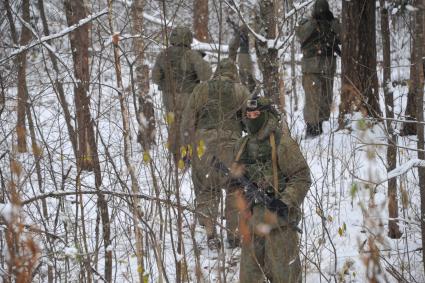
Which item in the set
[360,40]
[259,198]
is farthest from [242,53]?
[259,198]

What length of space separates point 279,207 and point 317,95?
490 cm

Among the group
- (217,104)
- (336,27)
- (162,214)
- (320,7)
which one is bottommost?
(162,214)

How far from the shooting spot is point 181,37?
7234mm

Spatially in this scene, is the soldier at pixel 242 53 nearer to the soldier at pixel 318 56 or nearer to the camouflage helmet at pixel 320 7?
the soldier at pixel 318 56

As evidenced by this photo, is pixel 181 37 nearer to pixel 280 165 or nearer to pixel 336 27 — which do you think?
pixel 336 27

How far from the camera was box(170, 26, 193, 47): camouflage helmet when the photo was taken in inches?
285

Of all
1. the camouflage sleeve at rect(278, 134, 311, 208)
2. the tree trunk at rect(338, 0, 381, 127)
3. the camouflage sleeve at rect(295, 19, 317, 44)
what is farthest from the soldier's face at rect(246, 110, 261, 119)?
the camouflage sleeve at rect(295, 19, 317, 44)

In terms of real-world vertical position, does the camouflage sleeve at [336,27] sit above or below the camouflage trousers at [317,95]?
above

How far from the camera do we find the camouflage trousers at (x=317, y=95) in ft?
27.0

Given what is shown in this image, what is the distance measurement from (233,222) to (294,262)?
134 cm

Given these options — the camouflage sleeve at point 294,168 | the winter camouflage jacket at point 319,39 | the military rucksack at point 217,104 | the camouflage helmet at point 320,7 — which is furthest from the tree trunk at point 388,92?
the camouflage helmet at point 320,7

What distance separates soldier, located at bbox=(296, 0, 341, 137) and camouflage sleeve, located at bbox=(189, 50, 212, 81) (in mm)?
1676

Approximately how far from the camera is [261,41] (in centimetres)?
577

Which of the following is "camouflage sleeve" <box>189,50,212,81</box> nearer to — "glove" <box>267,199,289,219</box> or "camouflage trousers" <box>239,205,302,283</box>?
"camouflage trousers" <box>239,205,302,283</box>
